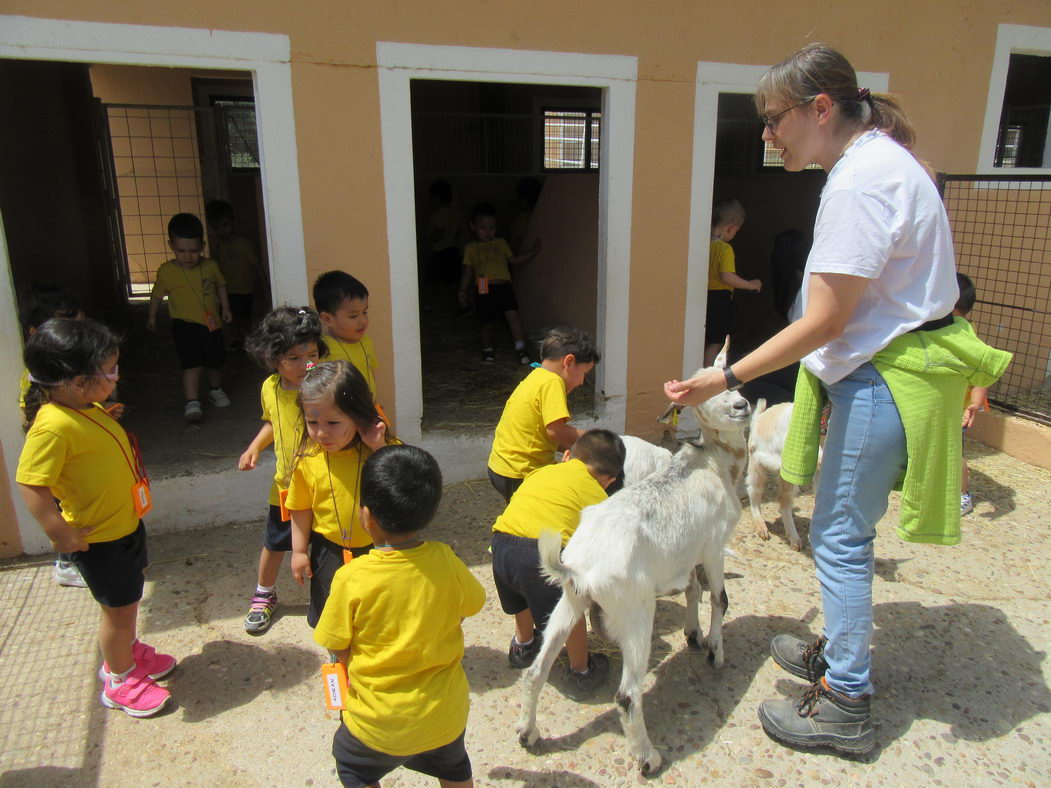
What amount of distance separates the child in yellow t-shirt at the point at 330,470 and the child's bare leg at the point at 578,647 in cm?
89

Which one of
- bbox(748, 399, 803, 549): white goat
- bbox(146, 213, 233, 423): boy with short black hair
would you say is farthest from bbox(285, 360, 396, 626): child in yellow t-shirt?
bbox(146, 213, 233, 423): boy with short black hair

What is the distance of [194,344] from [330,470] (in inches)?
138

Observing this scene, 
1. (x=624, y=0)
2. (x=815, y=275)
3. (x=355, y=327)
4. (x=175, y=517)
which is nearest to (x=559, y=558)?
(x=815, y=275)

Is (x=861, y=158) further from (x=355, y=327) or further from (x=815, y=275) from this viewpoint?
(x=355, y=327)

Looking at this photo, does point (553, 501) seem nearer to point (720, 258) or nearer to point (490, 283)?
point (720, 258)

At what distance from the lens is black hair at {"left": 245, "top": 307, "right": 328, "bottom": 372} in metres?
3.03

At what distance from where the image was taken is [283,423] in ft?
10.2

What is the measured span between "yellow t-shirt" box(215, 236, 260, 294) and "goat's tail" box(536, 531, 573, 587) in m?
5.82

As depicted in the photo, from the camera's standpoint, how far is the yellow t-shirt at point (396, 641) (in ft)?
6.31

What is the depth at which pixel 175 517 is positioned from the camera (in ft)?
14.2

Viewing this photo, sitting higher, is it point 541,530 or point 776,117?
point 776,117

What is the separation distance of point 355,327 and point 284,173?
1141 millimetres

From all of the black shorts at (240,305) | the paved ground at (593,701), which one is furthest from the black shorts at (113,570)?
the black shorts at (240,305)

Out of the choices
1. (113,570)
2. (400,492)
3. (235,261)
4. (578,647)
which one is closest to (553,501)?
(578,647)
